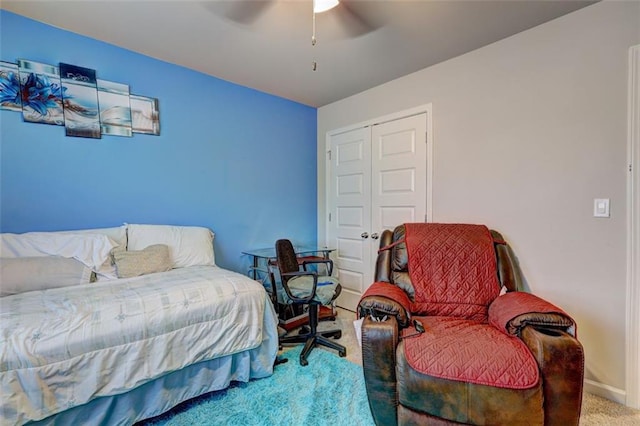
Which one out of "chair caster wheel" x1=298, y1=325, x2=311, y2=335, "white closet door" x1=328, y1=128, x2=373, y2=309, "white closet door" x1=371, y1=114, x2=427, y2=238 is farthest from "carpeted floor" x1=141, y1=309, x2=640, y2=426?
"white closet door" x1=371, y1=114, x2=427, y2=238

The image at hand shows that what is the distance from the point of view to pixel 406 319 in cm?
160

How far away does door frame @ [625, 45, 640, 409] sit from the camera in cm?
170

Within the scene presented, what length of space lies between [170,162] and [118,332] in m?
1.62

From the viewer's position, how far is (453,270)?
6.42ft

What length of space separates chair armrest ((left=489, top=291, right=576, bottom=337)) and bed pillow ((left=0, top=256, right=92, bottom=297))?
2.53 metres

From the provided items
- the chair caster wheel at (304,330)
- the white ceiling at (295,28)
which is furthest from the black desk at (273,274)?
the white ceiling at (295,28)

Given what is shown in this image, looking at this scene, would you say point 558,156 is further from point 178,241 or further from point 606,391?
point 178,241

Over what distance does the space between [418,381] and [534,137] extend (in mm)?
1876

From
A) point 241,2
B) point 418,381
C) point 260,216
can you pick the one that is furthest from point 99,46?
point 418,381

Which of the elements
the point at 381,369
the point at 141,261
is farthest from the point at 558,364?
the point at 141,261

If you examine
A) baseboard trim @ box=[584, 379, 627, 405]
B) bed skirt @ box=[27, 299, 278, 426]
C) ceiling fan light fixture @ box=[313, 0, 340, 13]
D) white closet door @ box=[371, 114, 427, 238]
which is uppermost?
ceiling fan light fixture @ box=[313, 0, 340, 13]

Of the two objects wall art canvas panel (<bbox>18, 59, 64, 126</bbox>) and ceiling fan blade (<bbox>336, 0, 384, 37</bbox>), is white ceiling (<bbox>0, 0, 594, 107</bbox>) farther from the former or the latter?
wall art canvas panel (<bbox>18, 59, 64, 126</bbox>)

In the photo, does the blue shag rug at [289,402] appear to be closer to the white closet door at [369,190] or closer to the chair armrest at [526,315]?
the chair armrest at [526,315]

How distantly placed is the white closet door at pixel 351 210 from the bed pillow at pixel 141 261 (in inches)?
76.1
